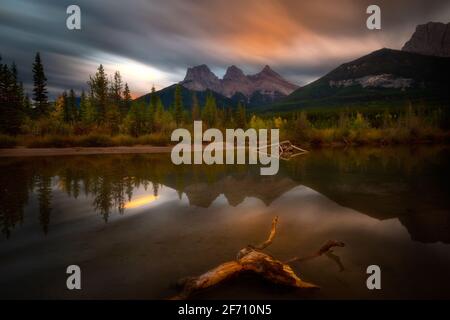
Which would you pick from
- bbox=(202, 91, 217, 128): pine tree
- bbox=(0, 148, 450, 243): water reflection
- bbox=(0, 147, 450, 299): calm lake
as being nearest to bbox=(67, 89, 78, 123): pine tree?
bbox=(202, 91, 217, 128): pine tree

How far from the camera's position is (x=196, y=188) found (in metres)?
14.6

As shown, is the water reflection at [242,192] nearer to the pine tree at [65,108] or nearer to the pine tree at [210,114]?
the pine tree at [65,108]

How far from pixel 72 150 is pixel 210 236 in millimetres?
38117

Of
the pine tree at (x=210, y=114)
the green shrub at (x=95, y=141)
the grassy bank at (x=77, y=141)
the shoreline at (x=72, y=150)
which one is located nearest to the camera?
the shoreline at (x=72, y=150)

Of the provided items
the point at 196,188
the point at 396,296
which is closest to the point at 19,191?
the point at 196,188

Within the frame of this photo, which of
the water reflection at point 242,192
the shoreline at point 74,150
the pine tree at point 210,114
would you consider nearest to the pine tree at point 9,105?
the shoreline at point 74,150

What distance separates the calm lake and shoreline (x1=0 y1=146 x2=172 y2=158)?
24.7 metres

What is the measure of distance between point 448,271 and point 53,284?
8.07 meters

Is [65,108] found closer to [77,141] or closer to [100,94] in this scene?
[100,94]

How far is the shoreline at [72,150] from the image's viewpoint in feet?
112

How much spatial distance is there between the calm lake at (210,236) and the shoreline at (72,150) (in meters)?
24.7

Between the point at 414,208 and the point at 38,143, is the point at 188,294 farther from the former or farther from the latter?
the point at 38,143

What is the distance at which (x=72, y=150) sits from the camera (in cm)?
3828

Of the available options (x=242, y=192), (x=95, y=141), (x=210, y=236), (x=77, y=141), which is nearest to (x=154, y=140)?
(x=95, y=141)
